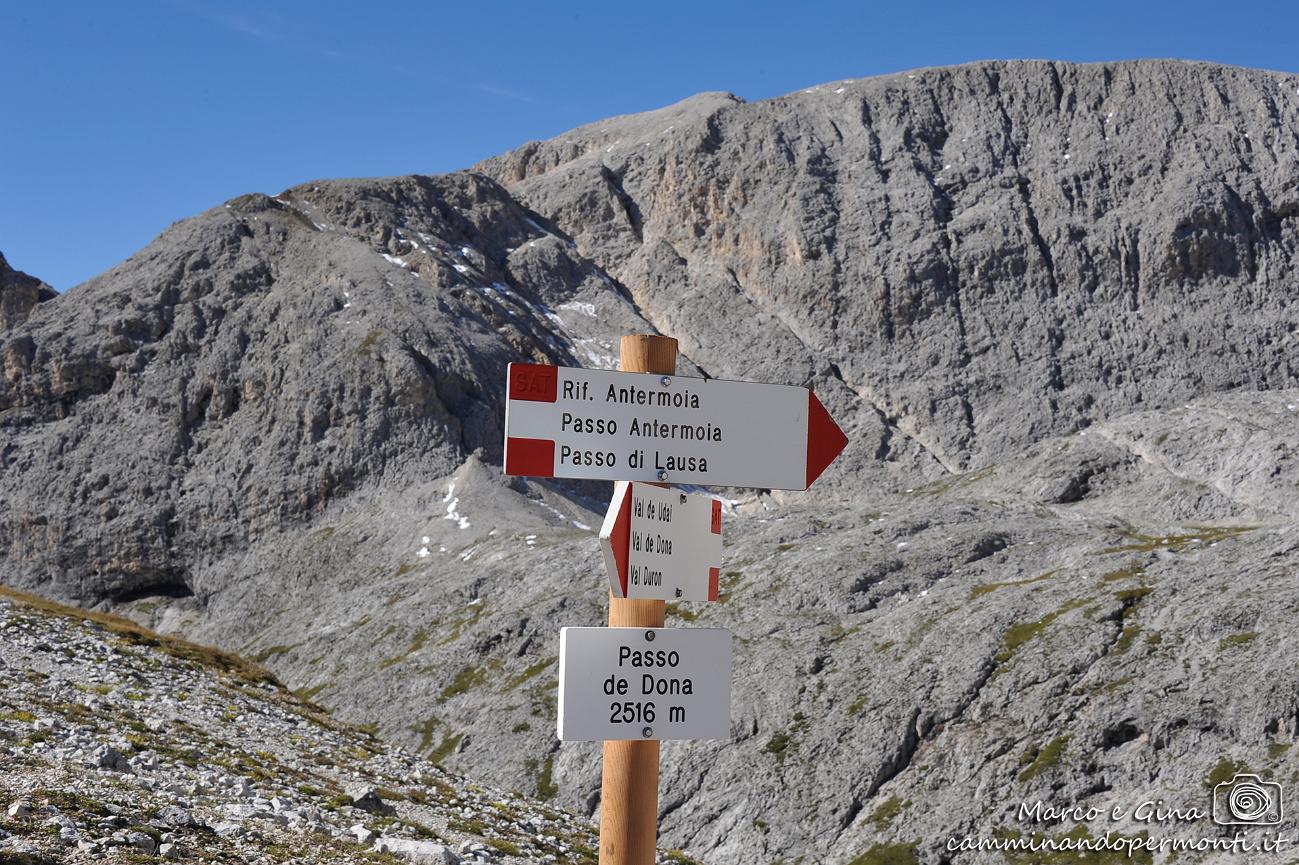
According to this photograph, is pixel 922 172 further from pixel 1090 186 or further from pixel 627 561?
pixel 627 561

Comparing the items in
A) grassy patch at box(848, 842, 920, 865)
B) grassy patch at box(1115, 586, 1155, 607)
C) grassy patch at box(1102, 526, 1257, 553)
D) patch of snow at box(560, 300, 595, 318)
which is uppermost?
patch of snow at box(560, 300, 595, 318)

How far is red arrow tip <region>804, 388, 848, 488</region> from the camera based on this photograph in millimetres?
9477

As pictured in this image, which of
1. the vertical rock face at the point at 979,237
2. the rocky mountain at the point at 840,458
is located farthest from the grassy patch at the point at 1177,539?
the vertical rock face at the point at 979,237

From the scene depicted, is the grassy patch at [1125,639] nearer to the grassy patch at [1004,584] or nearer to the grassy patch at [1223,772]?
the grassy patch at [1223,772]

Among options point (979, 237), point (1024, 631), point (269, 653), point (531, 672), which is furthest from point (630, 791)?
point (979, 237)

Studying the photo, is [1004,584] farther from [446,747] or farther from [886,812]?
[446,747]

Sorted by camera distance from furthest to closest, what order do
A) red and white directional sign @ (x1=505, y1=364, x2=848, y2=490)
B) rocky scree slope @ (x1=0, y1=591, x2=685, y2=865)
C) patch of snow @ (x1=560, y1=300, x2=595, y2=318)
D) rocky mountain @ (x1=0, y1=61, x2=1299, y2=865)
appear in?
patch of snow @ (x1=560, y1=300, x2=595, y2=318)
rocky mountain @ (x1=0, y1=61, x2=1299, y2=865)
rocky scree slope @ (x1=0, y1=591, x2=685, y2=865)
red and white directional sign @ (x1=505, y1=364, x2=848, y2=490)

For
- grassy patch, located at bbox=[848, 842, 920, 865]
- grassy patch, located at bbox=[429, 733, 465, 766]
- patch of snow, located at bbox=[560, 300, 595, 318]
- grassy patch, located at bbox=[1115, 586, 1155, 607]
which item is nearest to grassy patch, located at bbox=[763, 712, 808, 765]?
grassy patch, located at bbox=[848, 842, 920, 865]

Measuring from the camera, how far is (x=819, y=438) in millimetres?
9578

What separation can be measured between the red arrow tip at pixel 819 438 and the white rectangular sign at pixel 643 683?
1.49 meters

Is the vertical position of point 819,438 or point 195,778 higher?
point 819,438

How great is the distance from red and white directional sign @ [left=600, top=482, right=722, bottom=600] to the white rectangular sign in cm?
33

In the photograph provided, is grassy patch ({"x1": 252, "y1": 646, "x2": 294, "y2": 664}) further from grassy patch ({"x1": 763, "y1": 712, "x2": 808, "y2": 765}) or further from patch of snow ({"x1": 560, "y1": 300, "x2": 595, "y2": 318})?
patch of snow ({"x1": 560, "y1": 300, "x2": 595, "y2": 318})

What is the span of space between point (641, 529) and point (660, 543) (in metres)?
0.24
